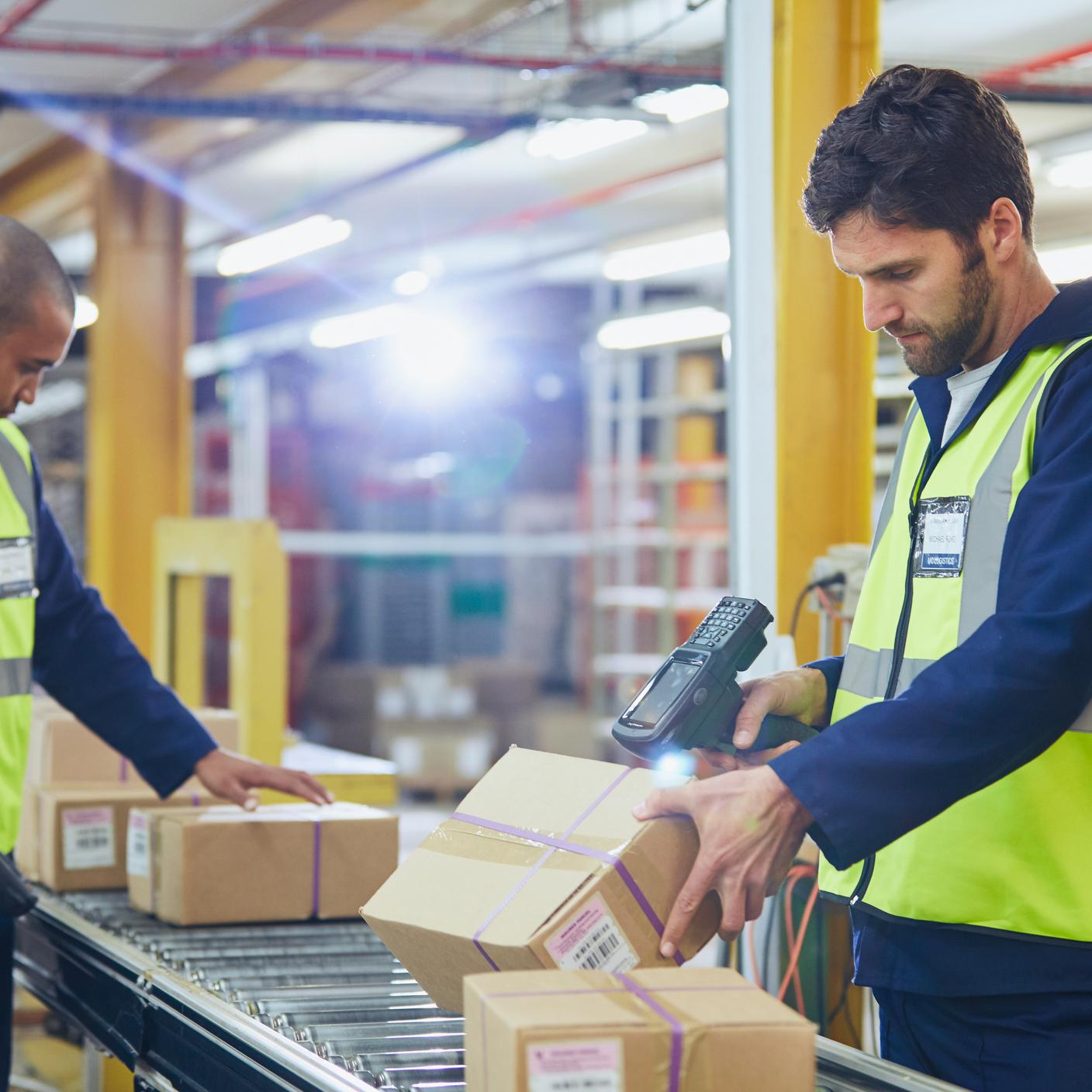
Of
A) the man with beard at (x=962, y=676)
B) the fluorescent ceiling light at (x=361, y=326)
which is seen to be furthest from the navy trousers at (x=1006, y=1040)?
the fluorescent ceiling light at (x=361, y=326)

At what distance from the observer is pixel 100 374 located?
28.2 feet

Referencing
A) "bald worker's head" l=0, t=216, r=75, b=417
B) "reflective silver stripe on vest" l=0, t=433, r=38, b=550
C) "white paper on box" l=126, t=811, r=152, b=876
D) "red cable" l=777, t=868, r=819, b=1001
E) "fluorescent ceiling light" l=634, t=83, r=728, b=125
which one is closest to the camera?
"bald worker's head" l=0, t=216, r=75, b=417

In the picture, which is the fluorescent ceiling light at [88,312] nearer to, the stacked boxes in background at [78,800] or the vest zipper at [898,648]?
the stacked boxes in background at [78,800]

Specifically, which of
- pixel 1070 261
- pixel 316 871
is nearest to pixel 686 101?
pixel 1070 261

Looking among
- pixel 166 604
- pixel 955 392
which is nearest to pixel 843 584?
pixel 955 392

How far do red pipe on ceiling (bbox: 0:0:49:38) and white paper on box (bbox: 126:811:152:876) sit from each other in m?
4.22

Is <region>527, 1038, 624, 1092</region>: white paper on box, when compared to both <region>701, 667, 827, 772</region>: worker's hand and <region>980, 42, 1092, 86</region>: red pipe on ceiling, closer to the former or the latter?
<region>701, 667, 827, 772</region>: worker's hand

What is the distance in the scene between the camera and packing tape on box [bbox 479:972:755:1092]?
1.45 m

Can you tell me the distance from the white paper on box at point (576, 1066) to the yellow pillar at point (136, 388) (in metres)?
7.11

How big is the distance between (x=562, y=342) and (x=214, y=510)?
3.80 meters

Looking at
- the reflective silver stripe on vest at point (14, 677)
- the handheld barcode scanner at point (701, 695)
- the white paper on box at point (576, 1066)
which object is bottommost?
the white paper on box at point (576, 1066)

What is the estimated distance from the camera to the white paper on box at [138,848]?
122 inches

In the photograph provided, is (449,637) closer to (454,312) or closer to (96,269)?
(454,312)

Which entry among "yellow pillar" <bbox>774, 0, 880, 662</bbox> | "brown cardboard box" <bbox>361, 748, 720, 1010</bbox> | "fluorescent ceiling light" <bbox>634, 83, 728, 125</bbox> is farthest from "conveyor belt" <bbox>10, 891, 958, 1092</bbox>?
Answer: "fluorescent ceiling light" <bbox>634, 83, 728, 125</bbox>
